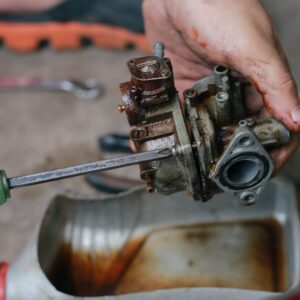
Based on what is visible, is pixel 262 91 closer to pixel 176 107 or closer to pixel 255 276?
pixel 176 107

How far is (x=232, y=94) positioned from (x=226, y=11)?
0.15 m

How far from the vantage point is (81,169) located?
873mm

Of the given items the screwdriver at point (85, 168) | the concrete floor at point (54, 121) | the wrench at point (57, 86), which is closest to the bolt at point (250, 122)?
the screwdriver at point (85, 168)

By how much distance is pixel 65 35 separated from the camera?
5.91 ft

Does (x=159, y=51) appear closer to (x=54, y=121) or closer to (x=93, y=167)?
(x=93, y=167)

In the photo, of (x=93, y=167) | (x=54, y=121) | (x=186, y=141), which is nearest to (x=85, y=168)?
(x=93, y=167)

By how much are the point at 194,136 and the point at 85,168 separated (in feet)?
0.54

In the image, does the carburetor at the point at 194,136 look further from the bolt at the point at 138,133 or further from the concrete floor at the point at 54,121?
the concrete floor at the point at 54,121

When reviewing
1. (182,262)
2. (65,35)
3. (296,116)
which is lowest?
(182,262)

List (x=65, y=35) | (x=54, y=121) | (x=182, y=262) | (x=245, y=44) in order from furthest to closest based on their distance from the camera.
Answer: (x=65, y=35) → (x=54, y=121) → (x=182, y=262) → (x=245, y=44)

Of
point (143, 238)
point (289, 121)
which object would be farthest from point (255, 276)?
point (289, 121)

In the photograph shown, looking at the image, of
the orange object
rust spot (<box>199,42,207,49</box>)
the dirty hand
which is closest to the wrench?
the orange object

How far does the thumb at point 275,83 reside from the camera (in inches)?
36.9

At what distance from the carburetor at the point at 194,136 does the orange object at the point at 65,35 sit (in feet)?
2.69
